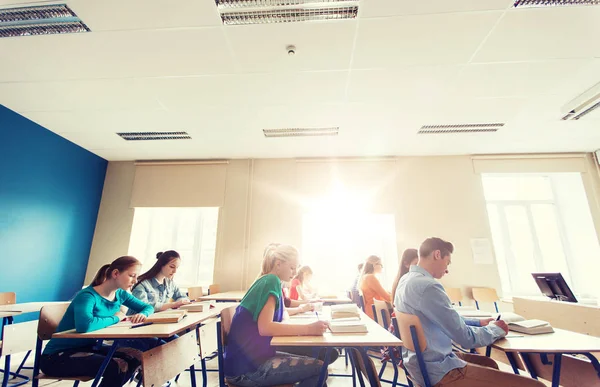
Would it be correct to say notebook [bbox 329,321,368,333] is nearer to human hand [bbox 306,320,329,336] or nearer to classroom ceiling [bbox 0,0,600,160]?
human hand [bbox 306,320,329,336]

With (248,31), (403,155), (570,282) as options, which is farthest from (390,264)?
(248,31)

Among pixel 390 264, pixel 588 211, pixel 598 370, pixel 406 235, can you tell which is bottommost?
pixel 598 370

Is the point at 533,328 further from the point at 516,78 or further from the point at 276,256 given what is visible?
the point at 516,78

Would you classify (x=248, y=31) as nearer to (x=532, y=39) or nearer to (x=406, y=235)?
(x=532, y=39)

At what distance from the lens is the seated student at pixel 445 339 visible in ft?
4.53

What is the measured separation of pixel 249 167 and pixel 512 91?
396cm

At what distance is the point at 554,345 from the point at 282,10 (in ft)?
9.07

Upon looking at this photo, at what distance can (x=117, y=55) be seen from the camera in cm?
264

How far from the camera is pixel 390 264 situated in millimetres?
4875

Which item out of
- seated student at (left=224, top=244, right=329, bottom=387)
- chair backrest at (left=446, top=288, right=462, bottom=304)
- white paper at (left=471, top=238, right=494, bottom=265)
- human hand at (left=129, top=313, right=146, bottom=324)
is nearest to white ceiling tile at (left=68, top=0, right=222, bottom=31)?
seated student at (left=224, top=244, right=329, bottom=387)

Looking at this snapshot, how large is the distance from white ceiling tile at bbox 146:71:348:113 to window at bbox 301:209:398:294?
2325 millimetres

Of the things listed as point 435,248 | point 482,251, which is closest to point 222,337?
point 435,248

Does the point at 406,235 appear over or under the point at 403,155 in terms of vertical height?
under

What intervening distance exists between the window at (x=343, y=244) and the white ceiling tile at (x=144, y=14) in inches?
137
